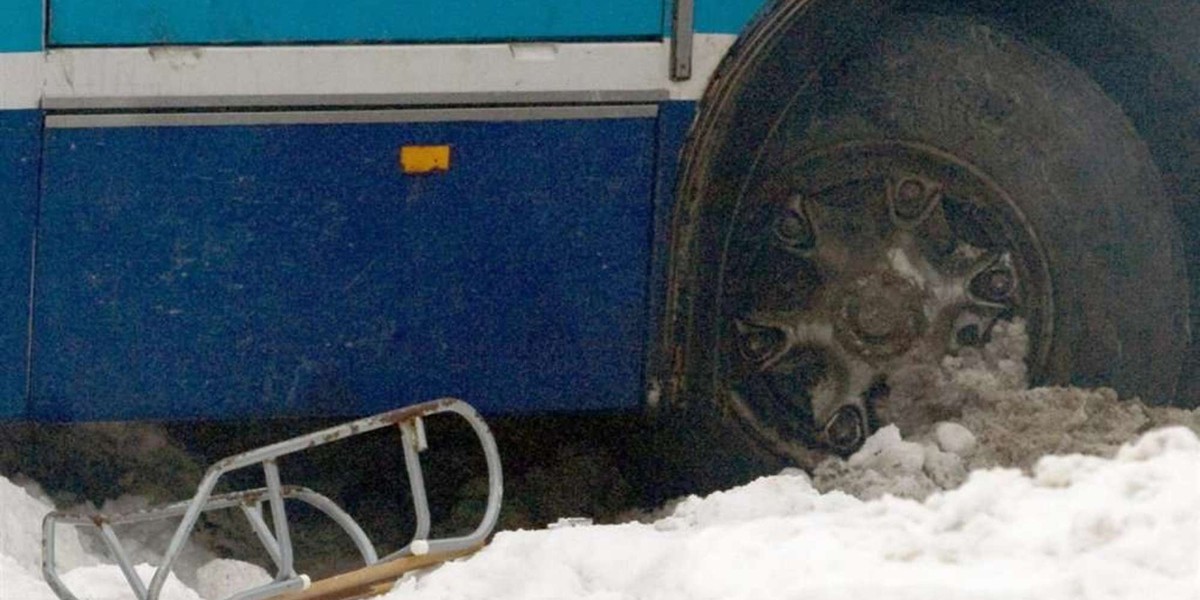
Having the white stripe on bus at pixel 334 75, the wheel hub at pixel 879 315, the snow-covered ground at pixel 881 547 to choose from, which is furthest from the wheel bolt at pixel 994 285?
the white stripe on bus at pixel 334 75

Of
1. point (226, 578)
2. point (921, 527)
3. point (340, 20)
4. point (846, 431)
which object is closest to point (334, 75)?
point (340, 20)

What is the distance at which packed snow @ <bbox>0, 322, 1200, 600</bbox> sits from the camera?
4867 millimetres

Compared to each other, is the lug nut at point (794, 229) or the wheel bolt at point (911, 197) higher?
the wheel bolt at point (911, 197)

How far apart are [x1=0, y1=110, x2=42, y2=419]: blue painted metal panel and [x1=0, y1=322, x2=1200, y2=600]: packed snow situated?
1.22 feet

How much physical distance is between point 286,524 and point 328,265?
1.81 feet

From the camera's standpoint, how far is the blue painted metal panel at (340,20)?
17.8 ft

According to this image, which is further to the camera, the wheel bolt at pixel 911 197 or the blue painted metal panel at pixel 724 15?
the wheel bolt at pixel 911 197

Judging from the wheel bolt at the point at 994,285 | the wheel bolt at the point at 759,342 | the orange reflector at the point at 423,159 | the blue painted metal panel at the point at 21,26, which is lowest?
the wheel bolt at the point at 759,342

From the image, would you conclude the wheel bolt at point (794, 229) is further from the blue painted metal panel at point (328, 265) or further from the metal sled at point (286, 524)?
the metal sled at point (286, 524)

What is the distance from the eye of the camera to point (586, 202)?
18.2 ft

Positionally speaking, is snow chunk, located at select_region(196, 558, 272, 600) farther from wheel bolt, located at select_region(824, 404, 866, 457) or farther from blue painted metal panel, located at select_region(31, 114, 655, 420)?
wheel bolt, located at select_region(824, 404, 866, 457)

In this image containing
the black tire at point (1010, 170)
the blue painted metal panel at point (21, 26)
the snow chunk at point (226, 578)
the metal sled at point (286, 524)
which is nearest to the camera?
the metal sled at point (286, 524)

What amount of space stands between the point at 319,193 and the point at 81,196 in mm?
473

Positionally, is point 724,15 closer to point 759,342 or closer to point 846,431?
point 759,342
